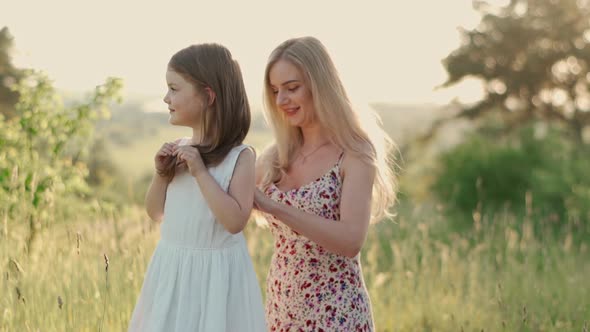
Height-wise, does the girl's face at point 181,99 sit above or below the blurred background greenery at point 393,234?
above

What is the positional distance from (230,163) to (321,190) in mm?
470

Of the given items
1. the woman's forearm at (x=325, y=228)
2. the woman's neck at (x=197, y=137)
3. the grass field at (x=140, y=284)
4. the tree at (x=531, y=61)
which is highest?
the tree at (x=531, y=61)

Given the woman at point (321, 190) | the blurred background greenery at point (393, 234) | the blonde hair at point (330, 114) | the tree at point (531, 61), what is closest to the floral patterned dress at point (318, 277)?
the woman at point (321, 190)

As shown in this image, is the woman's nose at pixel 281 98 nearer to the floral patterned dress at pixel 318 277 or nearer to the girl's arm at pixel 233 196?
the floral patterned dress at pixel 318 277

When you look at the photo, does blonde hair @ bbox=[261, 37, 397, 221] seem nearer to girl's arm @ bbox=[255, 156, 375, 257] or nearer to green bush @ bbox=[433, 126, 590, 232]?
girl's arm @ bbox=[255, 156, 375, 257]

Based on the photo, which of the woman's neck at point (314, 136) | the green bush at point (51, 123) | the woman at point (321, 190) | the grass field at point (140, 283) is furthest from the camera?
the green bush at point (51, 123)

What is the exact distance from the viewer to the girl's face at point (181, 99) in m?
2.59

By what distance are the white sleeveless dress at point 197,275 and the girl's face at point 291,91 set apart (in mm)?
430

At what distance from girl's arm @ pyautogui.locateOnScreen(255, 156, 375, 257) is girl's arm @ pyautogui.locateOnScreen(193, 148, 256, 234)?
0.13 meters

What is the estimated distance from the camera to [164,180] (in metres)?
2.74

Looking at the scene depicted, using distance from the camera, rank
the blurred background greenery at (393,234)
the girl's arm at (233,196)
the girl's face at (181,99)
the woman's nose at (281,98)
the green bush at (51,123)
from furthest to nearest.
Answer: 1. the green bush at (51,123)
2. the blurred background greenery at (393,234)
3. the woman's nose at (281,98)
4. the girl's face at (181,99)
5. the girl's arm at (233,196)

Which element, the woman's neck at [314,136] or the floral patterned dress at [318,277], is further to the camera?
the woman's neck at [314,136]

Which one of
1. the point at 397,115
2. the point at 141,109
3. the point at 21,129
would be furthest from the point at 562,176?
the point at 397,115

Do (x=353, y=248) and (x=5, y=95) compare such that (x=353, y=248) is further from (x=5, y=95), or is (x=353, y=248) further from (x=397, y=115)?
(x=397, y=115)
